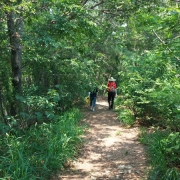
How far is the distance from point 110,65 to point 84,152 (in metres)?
13.0

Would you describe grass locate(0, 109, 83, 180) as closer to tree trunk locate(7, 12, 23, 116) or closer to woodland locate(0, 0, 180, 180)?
woodland locate(0, 0, 180, 180)

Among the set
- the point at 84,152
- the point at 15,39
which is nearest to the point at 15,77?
the point at 15,39

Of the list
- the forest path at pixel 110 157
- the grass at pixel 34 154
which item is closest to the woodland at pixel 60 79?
the grass at pixel 34 154

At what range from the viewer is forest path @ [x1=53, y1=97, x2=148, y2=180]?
441 cm

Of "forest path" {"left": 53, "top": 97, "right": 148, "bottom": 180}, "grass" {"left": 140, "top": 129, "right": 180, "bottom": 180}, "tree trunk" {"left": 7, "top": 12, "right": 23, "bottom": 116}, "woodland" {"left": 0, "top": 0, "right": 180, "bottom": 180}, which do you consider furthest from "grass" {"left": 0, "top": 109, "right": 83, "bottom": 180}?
"grass" {"left": 140, "top": 129, "right": 180, "bottom": 180}

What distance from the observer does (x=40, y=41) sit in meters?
5.37

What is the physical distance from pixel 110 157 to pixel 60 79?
5.32 meters

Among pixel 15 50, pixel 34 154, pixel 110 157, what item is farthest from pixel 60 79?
pixel 34 154

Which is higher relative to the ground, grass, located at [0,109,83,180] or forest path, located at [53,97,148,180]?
grass, located at [0,109,83,180]

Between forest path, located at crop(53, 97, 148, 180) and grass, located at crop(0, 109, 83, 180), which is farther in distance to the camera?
forest path, located at crop(53, 97, 148, 180)

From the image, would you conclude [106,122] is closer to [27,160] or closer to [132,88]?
[132,88]

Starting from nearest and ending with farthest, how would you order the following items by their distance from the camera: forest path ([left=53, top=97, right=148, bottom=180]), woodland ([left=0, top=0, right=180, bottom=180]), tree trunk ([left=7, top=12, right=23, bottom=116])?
woodland ([left=0, top=0, right=180, bottom=180])
forest path ([left=53, top=97, right=148, bottom=180])
tree trunk ([left=7, top=12, right=23, bottom=116])

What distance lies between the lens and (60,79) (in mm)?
9961

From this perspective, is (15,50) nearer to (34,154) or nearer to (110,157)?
(34,154)
